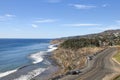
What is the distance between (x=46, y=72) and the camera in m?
75.4

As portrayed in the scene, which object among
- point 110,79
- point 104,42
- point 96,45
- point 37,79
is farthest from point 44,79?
point 104,42

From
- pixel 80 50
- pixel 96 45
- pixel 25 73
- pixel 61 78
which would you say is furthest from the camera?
pixel 96 45

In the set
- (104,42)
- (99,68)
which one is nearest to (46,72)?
(99,68)

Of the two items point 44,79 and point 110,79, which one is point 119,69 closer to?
point 110,79

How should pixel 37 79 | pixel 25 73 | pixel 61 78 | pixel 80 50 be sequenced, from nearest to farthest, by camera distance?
pixel 61 78
pixel 37 79
pixel 25 73
pixel 80 50

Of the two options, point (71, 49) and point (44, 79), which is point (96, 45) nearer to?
point (71, 49)

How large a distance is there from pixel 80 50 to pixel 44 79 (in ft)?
205

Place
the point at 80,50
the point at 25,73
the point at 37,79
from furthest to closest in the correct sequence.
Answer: the point at 80,50 < the point at 25,73 < the point at 37,79

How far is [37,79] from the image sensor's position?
210 feet

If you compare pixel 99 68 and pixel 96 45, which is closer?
pixel 99 68

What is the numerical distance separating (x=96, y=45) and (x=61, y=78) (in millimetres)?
95149

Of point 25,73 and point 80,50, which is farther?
point 80,50

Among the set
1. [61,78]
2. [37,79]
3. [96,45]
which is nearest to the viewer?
[61,78]

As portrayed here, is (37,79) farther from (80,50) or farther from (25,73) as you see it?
(80,50)
